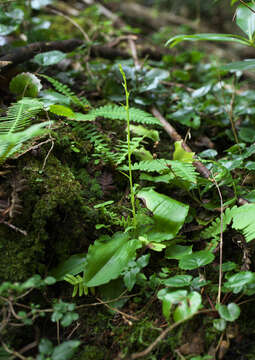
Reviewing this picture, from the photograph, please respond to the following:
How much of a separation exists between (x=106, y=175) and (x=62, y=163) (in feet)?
0.87

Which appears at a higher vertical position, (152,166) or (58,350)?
(152,166)

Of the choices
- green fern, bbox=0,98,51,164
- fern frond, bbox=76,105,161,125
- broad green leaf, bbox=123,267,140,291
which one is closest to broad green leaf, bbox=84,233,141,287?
broad green leaf, bbox=123,267,140,291

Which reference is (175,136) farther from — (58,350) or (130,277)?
(58,350)

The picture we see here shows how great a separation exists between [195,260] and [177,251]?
15 cm

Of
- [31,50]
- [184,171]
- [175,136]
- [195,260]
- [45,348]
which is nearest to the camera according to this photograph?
[45,348]

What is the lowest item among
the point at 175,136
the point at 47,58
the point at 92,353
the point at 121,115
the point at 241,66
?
the point at 92,353

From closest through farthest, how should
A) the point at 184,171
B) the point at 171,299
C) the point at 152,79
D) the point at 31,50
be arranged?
1. the point at 171,299
2. the point at 184,171
3. the point at 31,50
4. the point at 152,79

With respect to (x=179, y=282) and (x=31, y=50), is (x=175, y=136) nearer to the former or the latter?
(x=179, y=282)

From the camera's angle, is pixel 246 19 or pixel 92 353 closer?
pixel 92 353

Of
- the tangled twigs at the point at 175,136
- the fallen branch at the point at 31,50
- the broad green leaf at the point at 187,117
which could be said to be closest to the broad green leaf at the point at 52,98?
the fallen branch at the point at 31,50

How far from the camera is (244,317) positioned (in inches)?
44.6

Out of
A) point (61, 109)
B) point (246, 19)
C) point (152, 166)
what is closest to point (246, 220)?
point (152, 166)

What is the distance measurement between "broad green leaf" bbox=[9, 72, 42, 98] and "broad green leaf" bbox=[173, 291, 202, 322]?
1.44 metres

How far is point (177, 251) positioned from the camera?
4.36 feet
